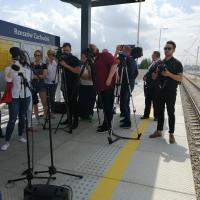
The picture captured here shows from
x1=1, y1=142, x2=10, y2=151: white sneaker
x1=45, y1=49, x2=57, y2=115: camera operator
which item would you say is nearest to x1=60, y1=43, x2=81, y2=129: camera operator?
x1=45, y1=49, x2=57, y2=115: camera operator

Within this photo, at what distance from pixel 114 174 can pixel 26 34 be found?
510cm

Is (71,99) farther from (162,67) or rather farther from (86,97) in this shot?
(162,67)

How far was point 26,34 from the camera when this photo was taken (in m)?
7.76

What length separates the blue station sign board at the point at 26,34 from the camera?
22.7 ft

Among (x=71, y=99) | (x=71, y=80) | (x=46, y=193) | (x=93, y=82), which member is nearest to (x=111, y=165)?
(x=46, y=193)

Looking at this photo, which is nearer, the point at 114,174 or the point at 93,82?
the point at 114,174

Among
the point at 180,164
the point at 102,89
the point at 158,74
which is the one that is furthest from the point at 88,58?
the point at 180,164

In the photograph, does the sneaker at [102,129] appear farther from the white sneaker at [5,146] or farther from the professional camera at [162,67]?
the white sneaker at [5,146]

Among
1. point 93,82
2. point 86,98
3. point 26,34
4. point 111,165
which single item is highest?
point 26,34

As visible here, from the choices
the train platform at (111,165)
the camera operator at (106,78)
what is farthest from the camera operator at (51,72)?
the camera operator at (106,78)

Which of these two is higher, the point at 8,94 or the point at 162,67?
the point at 162,67

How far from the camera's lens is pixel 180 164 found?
479 cm

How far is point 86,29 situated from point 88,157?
19.8 feet

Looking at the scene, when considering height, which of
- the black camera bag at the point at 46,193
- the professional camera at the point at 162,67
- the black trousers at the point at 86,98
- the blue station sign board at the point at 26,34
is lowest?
the black camera bag at the point at 46,193
